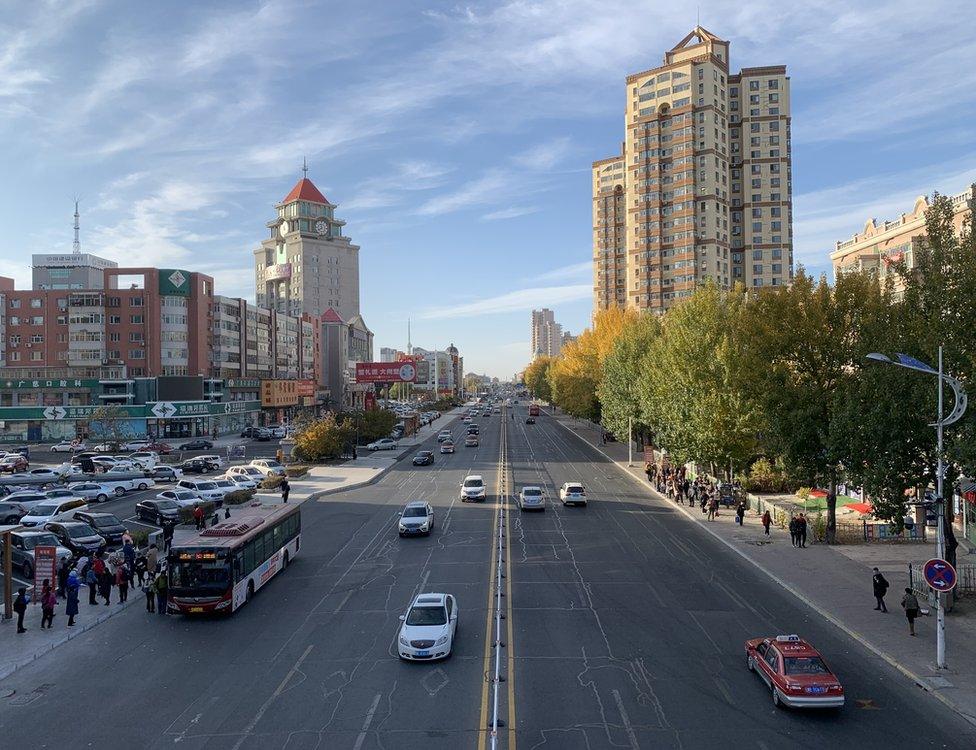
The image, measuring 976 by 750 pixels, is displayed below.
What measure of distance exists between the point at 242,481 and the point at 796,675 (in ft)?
138

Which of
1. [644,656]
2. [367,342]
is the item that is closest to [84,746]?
[644,656]

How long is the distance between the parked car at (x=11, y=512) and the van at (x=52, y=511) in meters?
0.90

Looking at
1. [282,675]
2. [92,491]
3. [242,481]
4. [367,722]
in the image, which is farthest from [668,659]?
[92,491]

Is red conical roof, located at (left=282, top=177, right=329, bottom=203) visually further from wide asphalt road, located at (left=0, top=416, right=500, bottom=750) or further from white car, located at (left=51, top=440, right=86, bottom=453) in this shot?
wide asphalt road, located at (left=0, top=416, right=500, bottom=750)

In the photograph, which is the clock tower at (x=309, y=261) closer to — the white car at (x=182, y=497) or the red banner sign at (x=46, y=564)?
the white car at (x=182, y=497)

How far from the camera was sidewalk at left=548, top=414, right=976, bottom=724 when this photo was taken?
17.0m

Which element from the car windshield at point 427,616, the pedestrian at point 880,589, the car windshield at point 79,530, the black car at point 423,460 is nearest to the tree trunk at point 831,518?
the pedestrian at point 880,589

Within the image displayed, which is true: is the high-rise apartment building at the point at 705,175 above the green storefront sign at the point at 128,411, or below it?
above

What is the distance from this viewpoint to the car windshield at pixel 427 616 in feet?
60.5

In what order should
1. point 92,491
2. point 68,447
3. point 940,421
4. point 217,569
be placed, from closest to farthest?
1. point 940,421
2. point 217,569
3. point 92,491
4. point 68,447

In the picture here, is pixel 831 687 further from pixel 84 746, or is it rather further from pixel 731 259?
pixel 731 259

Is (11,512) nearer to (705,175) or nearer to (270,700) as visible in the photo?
(270,700)

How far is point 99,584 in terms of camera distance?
24.1 meters

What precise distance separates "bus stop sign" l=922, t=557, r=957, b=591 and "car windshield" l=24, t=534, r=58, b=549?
3094 cm
